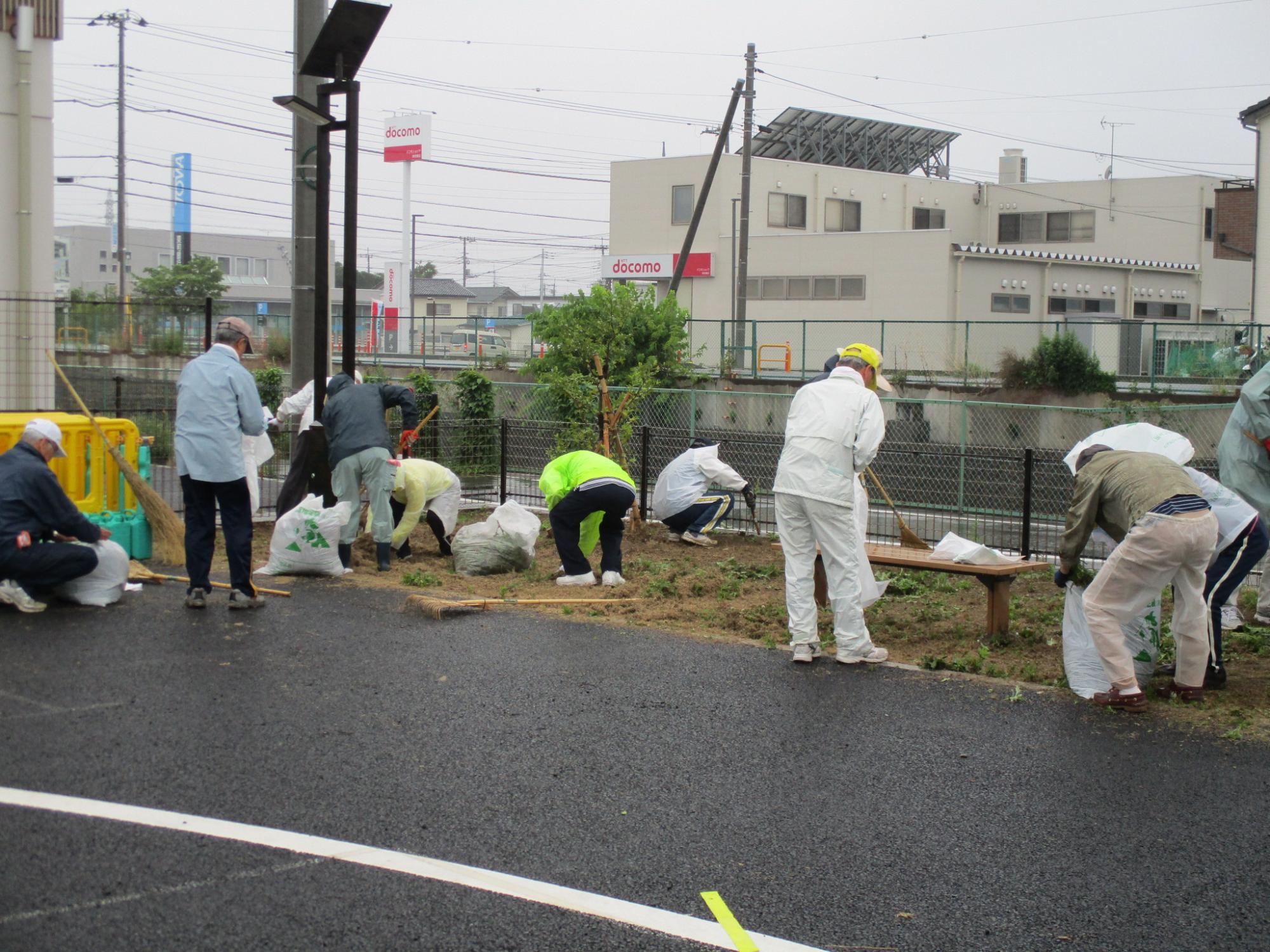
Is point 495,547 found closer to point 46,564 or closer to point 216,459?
point 216,459

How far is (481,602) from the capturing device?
8.14 metres

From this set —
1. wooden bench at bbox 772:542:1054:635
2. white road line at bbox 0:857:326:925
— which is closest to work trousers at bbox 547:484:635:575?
wooden bench at bbox 772:542:1054:635

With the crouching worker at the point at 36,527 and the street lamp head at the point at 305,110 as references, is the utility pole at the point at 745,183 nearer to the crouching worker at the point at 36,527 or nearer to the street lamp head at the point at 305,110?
the street lamp head at the point at 305,110

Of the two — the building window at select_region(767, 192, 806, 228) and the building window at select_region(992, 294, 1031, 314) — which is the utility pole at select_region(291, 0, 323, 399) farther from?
the building window at select_region(767, 192, 806, 228)

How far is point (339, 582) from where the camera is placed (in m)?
9.09

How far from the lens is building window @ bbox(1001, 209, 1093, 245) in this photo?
44.0 m

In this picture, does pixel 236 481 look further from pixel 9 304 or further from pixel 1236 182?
pixel 1236 182

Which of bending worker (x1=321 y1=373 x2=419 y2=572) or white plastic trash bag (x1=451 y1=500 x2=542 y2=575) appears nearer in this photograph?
bending worker (x1=321 y1=373 x2=419 y2=572)

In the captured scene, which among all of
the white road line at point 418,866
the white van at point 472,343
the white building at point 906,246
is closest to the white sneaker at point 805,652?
the white road line at point 418,866

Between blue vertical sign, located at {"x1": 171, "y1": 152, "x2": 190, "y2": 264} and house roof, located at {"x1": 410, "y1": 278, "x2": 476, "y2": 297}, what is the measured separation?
17624 millimetres

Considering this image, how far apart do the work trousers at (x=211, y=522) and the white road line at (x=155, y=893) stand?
4.23 meters

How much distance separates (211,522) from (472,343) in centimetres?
3209

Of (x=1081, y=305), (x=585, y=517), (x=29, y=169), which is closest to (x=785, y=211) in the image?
(x=1081, y=305)

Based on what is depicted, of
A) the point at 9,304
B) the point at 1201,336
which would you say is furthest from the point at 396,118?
the point at 9,304
